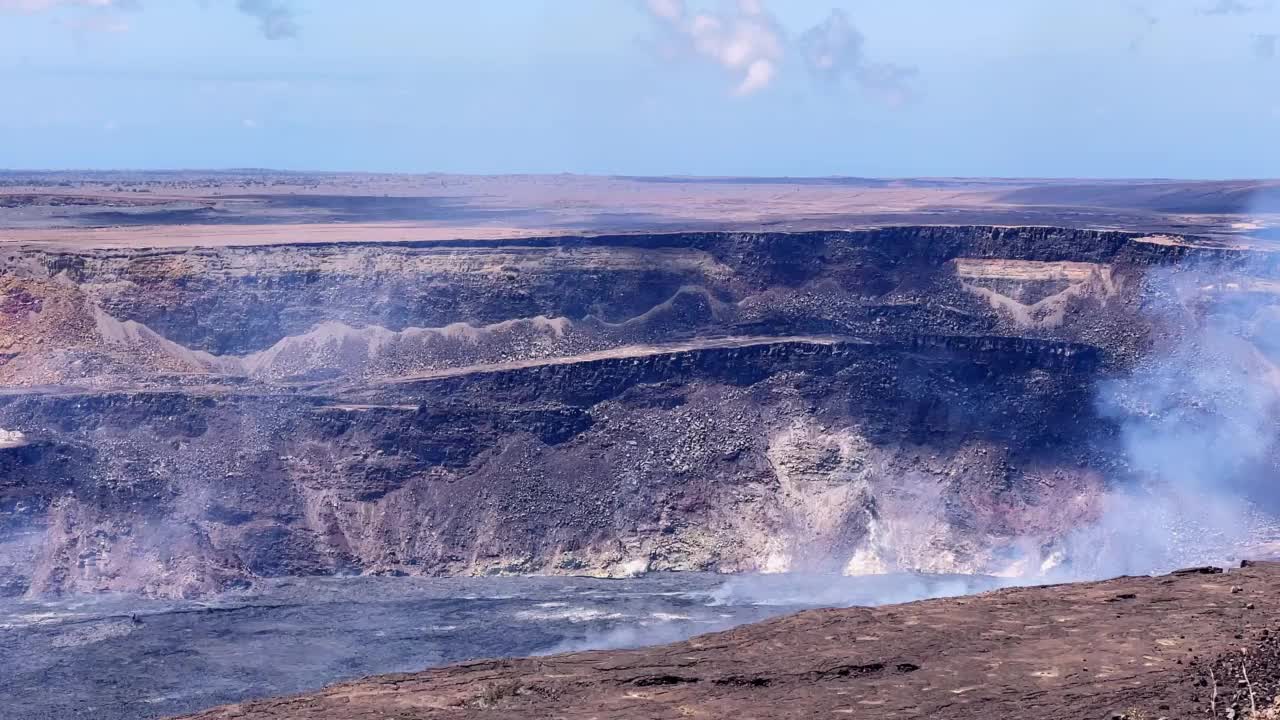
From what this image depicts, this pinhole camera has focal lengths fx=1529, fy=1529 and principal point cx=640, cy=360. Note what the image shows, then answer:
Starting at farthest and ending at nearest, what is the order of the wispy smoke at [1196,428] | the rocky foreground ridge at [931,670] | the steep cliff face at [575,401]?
the steep cliff face at [575,401] < the wispy smoke at [1196,428] < the rocky foreground ridge at [931,670]

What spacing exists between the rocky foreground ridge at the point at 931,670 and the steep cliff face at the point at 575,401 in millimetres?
24455

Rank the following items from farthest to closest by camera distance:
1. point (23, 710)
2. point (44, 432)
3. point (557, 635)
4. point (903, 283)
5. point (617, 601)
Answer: point (903, 283), point (44, 432), point (617, 601), point (557, 635), point (23, 710)

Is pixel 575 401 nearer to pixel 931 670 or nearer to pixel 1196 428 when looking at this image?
pixel 1196 428

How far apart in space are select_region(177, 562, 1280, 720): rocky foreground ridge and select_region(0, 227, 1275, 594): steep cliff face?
963 inches

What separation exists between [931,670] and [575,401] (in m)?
37.2

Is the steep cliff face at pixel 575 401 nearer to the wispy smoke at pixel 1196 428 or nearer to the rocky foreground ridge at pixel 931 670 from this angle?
the wispy smoke at pixel 1196 428

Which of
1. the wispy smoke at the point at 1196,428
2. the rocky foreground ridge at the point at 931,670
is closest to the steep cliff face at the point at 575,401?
the wispy smoke at the point at 1196,428

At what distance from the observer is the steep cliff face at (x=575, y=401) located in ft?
190

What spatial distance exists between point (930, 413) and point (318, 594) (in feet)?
85.7

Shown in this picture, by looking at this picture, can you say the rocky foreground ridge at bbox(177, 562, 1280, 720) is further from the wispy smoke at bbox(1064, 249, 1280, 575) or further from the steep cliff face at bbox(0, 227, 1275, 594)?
the steep cliff face at bbox(0, 227, 1275, 594)

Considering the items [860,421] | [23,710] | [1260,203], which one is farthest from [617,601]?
[1260,203]

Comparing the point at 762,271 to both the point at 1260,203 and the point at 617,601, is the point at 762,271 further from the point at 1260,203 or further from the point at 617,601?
the point at 1260,203

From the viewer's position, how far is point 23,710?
42.2 metres

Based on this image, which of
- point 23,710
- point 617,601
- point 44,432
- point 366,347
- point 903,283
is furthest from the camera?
point 903,283
